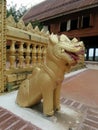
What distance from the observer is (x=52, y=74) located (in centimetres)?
168

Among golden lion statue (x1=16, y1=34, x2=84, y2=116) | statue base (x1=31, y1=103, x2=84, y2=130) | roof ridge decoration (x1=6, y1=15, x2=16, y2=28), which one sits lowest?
statue base (x1=31, y1=103, x2=84, y2=130)

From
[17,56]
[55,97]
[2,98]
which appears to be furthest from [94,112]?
[17,56]

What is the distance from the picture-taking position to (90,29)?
12273 millimetres

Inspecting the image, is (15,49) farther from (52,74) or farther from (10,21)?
(52,74)

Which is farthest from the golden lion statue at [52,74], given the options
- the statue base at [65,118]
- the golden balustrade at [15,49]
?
the golden balustrade at [15,49]

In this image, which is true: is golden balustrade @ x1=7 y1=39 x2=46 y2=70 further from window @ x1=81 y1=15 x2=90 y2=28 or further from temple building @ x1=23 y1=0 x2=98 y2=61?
window @ x1=81 y1=15 x2=90 y2=28

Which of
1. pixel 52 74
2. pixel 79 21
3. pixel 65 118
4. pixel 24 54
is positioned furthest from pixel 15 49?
pixel 79 21

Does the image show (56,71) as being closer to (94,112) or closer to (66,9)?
(94,112)

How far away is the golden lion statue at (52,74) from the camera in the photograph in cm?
156

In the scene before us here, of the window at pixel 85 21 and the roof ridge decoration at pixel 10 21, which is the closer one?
the roof ridge decoration at pixel 10 21

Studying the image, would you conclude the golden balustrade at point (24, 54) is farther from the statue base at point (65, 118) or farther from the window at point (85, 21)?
the window at point (85, 21)

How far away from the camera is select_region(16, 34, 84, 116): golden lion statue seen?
1.56 m

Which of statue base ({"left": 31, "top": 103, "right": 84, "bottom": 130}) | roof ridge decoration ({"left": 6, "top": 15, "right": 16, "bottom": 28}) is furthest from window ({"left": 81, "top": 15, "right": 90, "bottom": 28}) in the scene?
statue base ({"left": 31, "top": 103, "right": 84, "bottom": 130})

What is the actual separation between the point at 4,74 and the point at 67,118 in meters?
1.16
